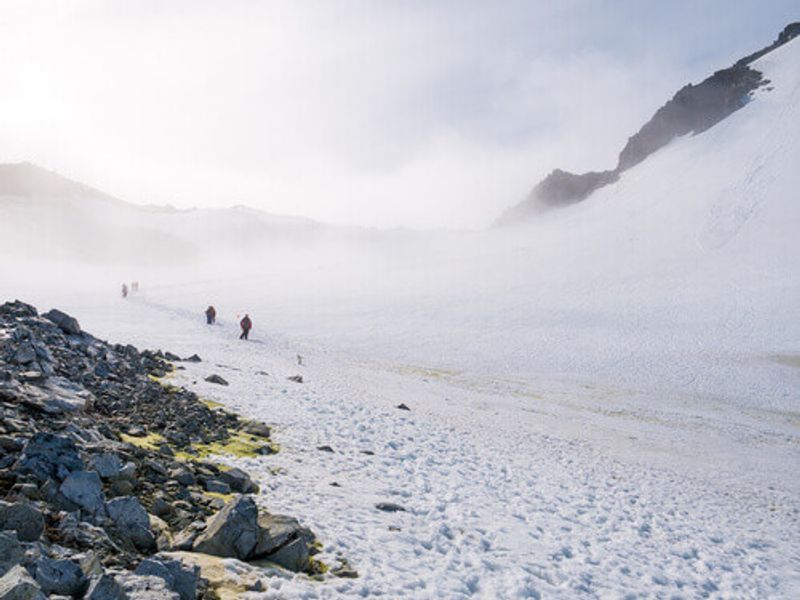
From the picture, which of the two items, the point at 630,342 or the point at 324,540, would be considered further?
the point at 630,342

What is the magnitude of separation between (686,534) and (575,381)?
26811mm

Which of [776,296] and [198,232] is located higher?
[198,232]

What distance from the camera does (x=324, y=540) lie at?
8.76m

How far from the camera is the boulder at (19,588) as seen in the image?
4.35 meters

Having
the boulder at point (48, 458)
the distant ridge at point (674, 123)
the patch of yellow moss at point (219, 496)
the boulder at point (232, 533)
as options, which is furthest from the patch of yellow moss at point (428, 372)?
the distant ridge at point (674, 123)

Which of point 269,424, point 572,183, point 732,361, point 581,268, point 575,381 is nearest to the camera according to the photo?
point 269,424

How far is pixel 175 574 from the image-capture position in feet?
19.6

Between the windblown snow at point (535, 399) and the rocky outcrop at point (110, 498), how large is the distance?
1.05 meters

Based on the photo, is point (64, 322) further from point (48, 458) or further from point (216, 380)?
point (48, 458)

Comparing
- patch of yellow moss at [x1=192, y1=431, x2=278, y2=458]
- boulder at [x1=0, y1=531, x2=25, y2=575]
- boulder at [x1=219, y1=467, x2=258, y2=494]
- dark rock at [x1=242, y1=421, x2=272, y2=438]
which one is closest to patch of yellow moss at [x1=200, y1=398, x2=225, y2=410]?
dark rock at [x1=242, y1=421, x2=272, y2=438]

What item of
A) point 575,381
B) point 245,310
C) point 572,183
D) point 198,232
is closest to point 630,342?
point 575,381

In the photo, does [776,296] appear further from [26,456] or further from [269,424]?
[26,456]

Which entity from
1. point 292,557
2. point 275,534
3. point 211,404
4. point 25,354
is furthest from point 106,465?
point 211,404

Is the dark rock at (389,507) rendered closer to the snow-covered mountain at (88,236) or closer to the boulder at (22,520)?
the boulder at (22,520)
